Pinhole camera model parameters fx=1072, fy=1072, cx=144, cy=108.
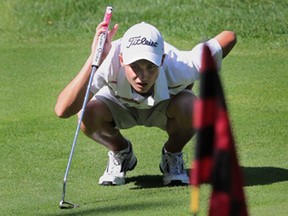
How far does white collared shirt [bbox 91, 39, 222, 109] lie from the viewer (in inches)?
243

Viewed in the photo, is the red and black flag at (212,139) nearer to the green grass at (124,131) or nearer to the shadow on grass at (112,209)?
the green grass at (124,131)

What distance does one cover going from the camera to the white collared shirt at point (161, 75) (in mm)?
6180

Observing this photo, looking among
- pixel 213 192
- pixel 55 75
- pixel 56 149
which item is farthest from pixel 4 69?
pixel 213 192

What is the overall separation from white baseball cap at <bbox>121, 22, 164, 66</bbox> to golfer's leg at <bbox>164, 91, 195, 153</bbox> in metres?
0.39

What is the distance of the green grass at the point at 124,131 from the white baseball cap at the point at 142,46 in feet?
2.72

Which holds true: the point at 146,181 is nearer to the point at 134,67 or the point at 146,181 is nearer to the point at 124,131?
the point at 134,67

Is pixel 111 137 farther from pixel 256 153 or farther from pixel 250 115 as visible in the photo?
pixel 250 115

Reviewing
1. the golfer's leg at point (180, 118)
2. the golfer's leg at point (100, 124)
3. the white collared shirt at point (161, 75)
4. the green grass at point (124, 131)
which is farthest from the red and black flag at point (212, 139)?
the golfer's leg at point (100, 124)

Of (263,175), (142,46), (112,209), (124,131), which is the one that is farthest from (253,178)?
(124,131)

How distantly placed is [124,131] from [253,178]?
5.50 feet

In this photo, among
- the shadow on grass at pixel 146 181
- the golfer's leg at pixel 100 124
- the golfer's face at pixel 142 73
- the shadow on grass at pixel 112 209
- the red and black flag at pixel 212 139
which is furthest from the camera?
the shadow on grass at pixel 146 181

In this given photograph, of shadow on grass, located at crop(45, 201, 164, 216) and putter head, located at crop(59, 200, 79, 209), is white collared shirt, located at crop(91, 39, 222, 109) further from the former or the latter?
putter head, located at crop(59, 200, 79, 209)

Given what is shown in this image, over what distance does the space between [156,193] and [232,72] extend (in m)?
3.46

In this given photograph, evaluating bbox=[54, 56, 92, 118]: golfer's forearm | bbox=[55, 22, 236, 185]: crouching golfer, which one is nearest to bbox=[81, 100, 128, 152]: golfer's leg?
bbox=[55, 22, 236, 185]: crouching golfer
